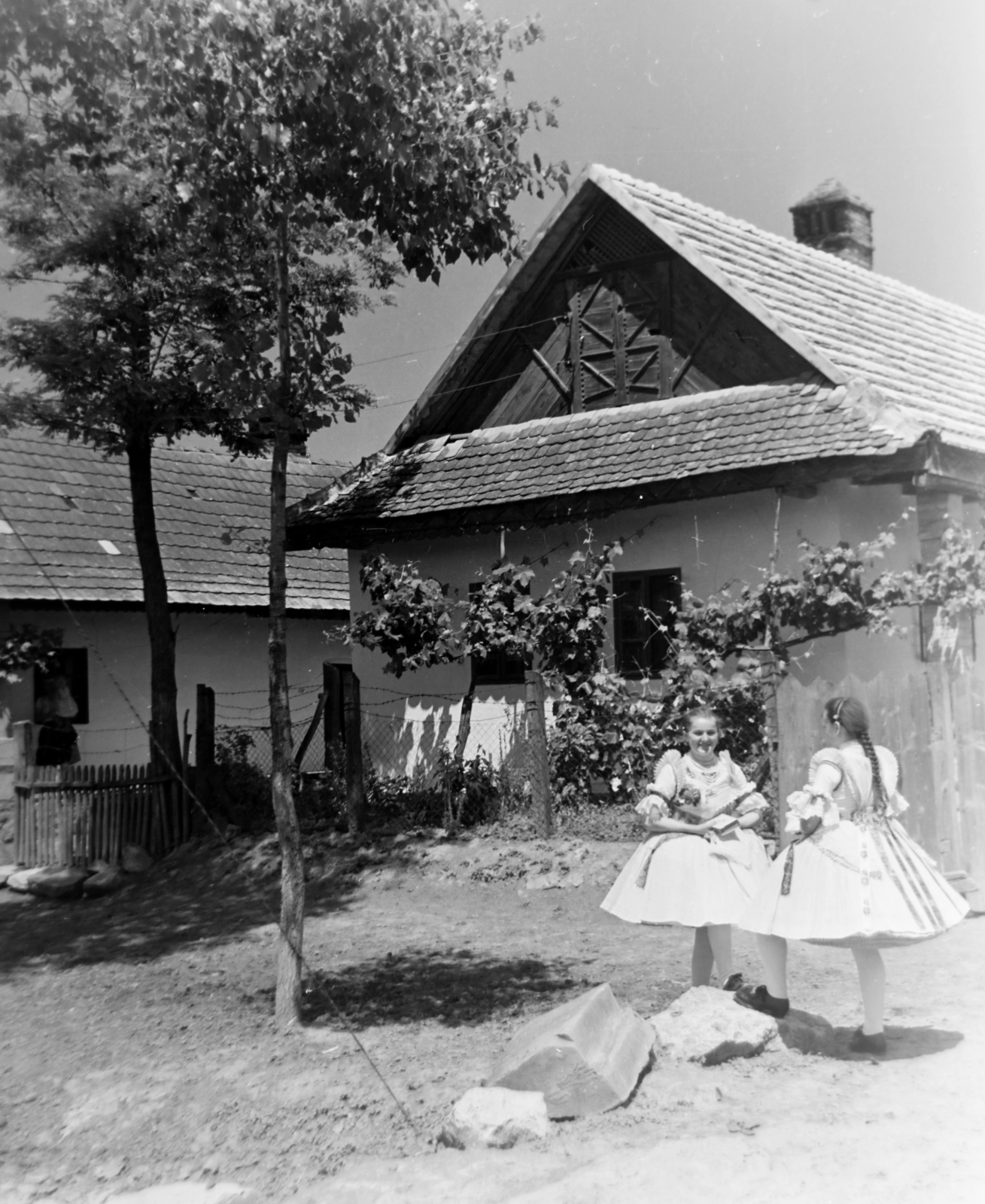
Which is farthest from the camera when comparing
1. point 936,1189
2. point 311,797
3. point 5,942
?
point 311,797

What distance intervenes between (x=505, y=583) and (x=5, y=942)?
557 centimetres

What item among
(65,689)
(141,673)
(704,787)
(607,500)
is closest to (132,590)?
(141,673)

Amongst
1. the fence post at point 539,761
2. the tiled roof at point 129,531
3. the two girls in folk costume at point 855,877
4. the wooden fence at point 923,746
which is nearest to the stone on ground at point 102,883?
the fence post at point 539,761

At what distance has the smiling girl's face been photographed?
22.7 feet

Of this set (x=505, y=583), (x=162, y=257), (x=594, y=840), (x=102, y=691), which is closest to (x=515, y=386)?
(x=505, y=583)

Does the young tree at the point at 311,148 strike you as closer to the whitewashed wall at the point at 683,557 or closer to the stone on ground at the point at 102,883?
the whitewashed wall at the point at 683,557

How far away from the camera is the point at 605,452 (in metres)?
13.2

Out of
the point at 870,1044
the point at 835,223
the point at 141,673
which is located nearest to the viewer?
the point at 870,1044

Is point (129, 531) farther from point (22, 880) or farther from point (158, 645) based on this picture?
point (22, 880)

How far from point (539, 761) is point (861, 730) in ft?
18.4

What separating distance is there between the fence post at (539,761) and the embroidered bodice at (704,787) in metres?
4.48

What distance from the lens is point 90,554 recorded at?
17969mm

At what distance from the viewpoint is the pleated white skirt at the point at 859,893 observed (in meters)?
5.68

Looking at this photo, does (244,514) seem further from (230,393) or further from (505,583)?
(230,393)
